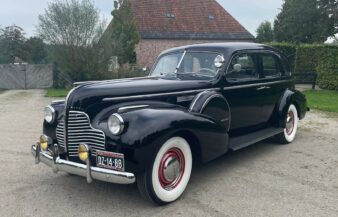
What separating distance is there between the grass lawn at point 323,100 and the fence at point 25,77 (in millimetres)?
16431

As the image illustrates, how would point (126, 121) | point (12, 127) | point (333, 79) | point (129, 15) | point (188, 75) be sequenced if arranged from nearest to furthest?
point (126, 121) → point (188, 75) → point (12, 127) → point (333, 79) → point (129, 15)

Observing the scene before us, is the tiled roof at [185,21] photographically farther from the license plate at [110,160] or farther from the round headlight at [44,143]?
the license plate at [110,160]

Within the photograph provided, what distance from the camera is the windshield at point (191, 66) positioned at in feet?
17.1

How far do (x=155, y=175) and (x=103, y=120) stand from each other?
2.76 ft

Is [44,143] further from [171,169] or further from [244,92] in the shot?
[244,92]

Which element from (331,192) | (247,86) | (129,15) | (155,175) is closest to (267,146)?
(247,86)

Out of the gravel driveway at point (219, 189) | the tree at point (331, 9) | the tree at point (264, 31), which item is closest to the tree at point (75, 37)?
the gravel driveway at point (219, 189)

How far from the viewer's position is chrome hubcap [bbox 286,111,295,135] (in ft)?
22.0

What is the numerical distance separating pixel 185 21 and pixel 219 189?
26.9 meters

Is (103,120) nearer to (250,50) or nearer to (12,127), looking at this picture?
(250,50)

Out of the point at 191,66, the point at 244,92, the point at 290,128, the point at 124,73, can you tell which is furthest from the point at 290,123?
the point at 124,73

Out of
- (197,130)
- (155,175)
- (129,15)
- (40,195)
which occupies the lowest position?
(40,195)

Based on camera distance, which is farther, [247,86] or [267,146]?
[267,146]

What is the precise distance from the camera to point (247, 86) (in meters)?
5.61
